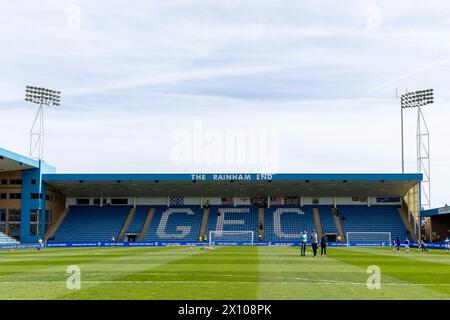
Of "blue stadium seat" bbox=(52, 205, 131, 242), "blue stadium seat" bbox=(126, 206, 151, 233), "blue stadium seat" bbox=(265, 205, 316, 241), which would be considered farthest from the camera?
"blue stadium seat" bbox=(126, 206, 151, 233)

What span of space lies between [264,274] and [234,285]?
174 inches

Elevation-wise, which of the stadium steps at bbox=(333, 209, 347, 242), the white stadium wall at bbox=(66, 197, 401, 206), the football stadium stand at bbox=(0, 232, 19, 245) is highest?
the white stadium wall at bbox=(66, 197, 401, 206)

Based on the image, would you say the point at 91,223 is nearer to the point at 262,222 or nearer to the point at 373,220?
the point at 262,222

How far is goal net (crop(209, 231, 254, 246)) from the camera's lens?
76.3m

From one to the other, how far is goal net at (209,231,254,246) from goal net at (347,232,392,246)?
13.3 m

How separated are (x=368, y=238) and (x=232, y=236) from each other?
18.4m

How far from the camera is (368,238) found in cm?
7688

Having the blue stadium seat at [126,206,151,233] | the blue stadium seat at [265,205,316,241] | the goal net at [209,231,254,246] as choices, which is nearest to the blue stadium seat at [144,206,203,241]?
the blue stadium seat at [126,206,151,233]

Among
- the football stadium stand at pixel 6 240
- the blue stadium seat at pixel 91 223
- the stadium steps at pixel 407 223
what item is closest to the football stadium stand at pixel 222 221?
the blue stadium seat at pixel 91 223

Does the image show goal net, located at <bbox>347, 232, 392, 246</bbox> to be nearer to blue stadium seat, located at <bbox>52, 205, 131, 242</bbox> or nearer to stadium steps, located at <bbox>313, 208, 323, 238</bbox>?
stadium steps, located at <bbox>313, 208, 323, 238</bbox>

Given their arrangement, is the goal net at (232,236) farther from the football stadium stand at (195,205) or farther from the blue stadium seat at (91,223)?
the blue stadium seat at (91,223)

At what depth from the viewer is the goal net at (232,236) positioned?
7631 cm
